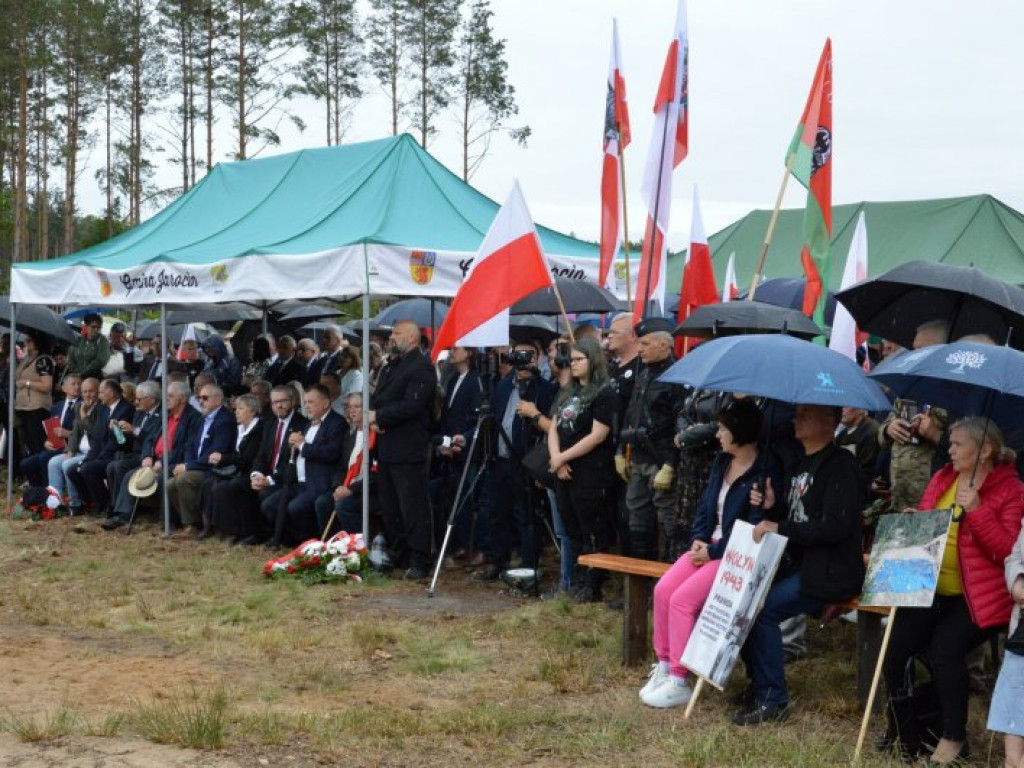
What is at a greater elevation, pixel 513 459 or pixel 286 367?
pixel 286 367

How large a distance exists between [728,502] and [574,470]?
85.0 inches

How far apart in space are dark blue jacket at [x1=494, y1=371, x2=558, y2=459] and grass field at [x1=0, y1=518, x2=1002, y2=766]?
1108 millimetres

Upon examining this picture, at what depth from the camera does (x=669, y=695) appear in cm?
601

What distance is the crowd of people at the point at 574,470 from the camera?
5.23m

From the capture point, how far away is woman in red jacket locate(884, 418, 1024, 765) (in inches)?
199

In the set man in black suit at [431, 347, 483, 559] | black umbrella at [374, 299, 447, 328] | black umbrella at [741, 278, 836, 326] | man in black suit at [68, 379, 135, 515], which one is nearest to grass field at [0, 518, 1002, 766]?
man in black suit at [431, 347, 483, 559]

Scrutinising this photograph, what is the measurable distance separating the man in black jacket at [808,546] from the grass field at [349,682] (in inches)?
10.3

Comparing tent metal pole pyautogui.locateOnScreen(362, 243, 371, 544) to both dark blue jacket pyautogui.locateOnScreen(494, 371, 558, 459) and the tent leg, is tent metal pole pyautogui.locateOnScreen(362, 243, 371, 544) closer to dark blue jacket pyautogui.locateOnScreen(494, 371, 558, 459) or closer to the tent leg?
dark blue jacket pyautogui.locateOnScreen(494, 371, 558, 459)

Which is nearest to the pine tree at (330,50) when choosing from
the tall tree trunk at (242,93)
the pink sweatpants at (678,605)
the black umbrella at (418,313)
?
the tall tree trunk at (242,93)

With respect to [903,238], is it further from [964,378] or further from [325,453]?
[964,378]

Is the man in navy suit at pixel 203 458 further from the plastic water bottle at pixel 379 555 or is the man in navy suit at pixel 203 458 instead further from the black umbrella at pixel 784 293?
the black umbrella at pixel 784 293

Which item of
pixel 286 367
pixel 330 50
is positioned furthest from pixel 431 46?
pixel 286 367

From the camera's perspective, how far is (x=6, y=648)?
7262 mm

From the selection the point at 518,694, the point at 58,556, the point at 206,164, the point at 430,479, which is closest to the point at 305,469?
the point at 430,479
